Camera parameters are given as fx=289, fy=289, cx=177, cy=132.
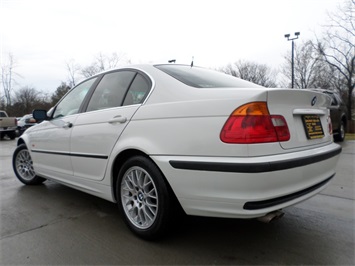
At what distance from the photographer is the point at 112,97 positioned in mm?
3049

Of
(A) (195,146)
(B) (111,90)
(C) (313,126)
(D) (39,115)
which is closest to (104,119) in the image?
(B) (111,90)

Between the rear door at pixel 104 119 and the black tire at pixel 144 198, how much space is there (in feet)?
1.04

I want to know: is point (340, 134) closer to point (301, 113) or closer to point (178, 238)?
point (301, 113)

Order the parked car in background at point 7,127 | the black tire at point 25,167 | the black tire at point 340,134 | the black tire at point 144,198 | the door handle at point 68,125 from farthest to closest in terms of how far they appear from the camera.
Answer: the parked car in background at point 7,127 < the black tire at point 340,134 < the black tire at point 25,167 < the door handle at point 68,125 < the black tire at point 144,198

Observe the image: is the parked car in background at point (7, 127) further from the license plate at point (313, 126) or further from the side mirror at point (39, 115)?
the license plate at point (313, 126)

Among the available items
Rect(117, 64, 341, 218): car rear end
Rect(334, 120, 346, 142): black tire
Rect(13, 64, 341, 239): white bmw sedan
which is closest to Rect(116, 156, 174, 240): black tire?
→ Rect(13, 64, 341, 239): white bmw sedan

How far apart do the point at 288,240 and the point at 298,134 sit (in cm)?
96

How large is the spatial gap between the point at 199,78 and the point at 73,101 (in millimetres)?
1830

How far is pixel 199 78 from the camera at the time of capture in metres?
2.79

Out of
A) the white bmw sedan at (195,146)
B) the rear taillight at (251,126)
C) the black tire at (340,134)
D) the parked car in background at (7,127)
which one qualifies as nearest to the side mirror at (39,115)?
the white bmw sedan at (195,146)

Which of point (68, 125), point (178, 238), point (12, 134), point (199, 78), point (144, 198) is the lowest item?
point (12, 134)

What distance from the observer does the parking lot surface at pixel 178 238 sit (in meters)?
2.24

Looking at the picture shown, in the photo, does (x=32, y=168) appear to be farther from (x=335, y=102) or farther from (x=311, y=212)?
(x=335, y=102)

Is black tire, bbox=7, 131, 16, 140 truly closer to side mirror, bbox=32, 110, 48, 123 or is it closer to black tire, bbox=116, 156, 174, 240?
side mirror, bbox=32, 110, 48, 123
